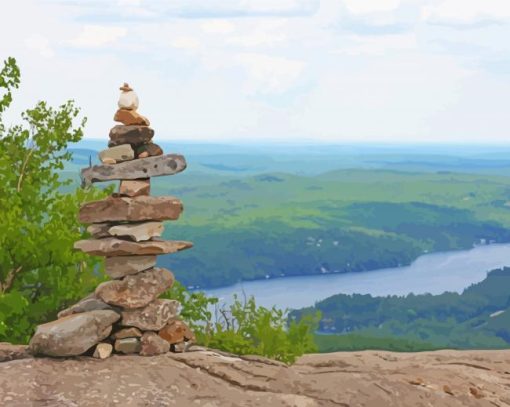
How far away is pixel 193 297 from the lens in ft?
96.7

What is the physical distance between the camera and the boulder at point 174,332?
1902 centimetres

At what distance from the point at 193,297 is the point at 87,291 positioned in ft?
14.9

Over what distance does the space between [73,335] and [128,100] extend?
5.31 m

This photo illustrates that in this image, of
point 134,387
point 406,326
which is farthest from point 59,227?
point 406,326

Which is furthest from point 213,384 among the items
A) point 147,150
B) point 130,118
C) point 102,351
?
point 130,118

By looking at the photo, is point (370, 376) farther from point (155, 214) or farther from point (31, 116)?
point (31, 116)

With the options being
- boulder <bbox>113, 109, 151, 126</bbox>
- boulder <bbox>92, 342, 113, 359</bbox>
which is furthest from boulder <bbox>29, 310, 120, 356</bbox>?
boulder <bbox>113, 109, 151, 126</bbox>

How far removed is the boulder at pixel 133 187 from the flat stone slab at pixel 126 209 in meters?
0.14

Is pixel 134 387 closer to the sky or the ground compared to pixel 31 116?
closer to the ground

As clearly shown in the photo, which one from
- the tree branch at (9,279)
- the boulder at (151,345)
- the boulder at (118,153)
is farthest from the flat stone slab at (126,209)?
the tree branch at (9,279)

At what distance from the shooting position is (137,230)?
18359 millimetres

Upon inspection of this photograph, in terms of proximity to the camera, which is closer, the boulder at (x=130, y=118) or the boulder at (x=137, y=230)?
the boulder at (x=137, y=230)

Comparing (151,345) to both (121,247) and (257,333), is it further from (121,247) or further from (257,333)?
(257,333)

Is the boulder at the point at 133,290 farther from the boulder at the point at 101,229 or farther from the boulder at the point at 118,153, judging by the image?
the boulder at the point at 118,153
